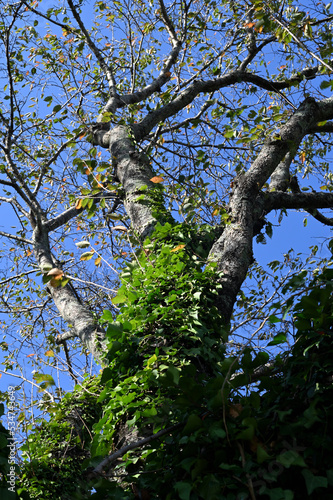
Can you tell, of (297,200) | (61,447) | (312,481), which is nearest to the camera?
(312,481)

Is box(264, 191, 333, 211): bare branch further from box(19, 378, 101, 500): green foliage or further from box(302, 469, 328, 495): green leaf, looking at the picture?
box(302, 469, 328, 495): green leaf

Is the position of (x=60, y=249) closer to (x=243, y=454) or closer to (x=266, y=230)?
(x=266, y=230)

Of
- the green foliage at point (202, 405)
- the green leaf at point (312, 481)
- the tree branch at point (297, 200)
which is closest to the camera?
the green leaf at point (312, 481)

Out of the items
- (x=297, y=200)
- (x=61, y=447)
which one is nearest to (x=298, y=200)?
(x=297, y=200)

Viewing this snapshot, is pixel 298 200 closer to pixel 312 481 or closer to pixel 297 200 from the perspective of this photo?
pixel 297 200

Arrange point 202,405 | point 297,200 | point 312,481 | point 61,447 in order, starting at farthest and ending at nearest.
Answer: point 297,200 → point 61,447 → point 202,405 → point 312,481

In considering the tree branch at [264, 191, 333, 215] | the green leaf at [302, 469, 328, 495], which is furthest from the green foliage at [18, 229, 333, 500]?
the tree branch at [264, 191, 333, 215]

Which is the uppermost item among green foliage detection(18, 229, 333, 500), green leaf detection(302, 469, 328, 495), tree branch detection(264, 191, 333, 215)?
tree branch detection(264, 191, 333, 215)

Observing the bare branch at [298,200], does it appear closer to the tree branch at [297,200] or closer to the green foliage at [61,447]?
the tree branch at [297,200]

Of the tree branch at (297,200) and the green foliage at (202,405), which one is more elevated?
the tree branch at (297,200)

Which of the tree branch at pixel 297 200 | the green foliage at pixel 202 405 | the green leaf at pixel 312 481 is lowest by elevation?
the green leaf at pixel 312 481

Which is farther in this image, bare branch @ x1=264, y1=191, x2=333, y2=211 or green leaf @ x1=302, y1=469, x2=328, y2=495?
bare branch @ x1=264, y1=191, x2=333, y2=211

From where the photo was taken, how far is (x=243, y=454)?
137cm

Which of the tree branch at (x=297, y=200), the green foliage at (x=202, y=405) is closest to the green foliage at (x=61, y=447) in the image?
the green foliage at (x=202, y=405)
